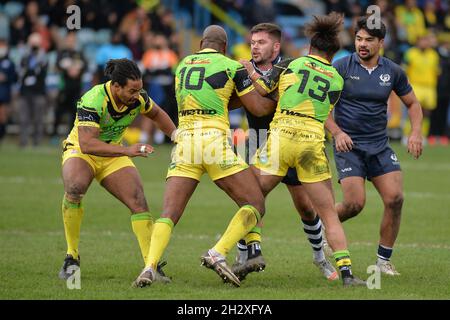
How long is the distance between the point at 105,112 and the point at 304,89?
1966 millimetres

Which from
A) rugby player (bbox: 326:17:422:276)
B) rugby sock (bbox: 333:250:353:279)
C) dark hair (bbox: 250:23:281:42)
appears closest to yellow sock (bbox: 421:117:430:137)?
rugby player (bbox: 326:17:422:276)

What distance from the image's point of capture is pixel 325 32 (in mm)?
9758

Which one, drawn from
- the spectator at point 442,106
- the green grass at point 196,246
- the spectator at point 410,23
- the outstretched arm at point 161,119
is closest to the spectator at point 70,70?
the green grass at point 196,246

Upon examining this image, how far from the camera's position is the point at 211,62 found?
31.4ft

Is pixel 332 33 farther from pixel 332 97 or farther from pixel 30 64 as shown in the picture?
pixel 30 64

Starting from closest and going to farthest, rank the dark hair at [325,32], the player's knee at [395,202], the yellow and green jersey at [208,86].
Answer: the yellow and green jersey at [208,86] → the dark hair at [325,32] → the player's knee at [395,202]

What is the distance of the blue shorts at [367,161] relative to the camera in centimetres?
1079

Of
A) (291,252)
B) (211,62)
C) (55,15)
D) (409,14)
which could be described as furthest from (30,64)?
(211,62)

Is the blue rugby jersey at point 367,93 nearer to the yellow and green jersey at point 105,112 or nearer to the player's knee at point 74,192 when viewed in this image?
the yellow and green jersey at point 105,112

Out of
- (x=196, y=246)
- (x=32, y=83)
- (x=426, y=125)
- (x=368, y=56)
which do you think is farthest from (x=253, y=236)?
(x=426, y=125)

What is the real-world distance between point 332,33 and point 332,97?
606 mm

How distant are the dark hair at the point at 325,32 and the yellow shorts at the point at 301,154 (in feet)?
2.74

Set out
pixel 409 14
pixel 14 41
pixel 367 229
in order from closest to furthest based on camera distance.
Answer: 1. pixel 367 229
2. pixel 14 41
3. pixel 409 14

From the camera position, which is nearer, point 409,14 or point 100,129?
point 100,129
